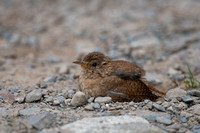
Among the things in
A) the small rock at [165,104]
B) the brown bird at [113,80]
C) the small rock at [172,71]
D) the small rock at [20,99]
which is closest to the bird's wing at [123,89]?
the brown bird at [113,80]

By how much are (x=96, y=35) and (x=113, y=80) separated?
17.1 feet

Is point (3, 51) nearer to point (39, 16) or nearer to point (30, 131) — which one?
point (39, 16)

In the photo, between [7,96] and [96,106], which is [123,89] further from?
[7,96]

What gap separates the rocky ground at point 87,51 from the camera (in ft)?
13.2

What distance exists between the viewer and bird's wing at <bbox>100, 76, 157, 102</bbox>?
488cm

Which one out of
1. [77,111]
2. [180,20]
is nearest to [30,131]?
[77,111]

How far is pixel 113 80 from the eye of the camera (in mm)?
5020

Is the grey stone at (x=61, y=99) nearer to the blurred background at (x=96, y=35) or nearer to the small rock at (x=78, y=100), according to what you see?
the small rock at (x=78, y=100)

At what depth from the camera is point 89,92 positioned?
16.4 ft

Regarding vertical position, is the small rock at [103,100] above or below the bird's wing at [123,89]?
below

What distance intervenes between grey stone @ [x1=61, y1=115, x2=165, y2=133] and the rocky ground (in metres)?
0.01

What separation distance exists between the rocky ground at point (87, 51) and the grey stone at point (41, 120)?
14 mm

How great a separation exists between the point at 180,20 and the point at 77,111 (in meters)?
7.52

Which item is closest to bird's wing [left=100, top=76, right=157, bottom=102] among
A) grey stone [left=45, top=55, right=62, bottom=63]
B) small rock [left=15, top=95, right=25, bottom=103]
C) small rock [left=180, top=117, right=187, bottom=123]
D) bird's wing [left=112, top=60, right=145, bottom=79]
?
bird's wing [left=112, top=60, right=145, bottom=79]
